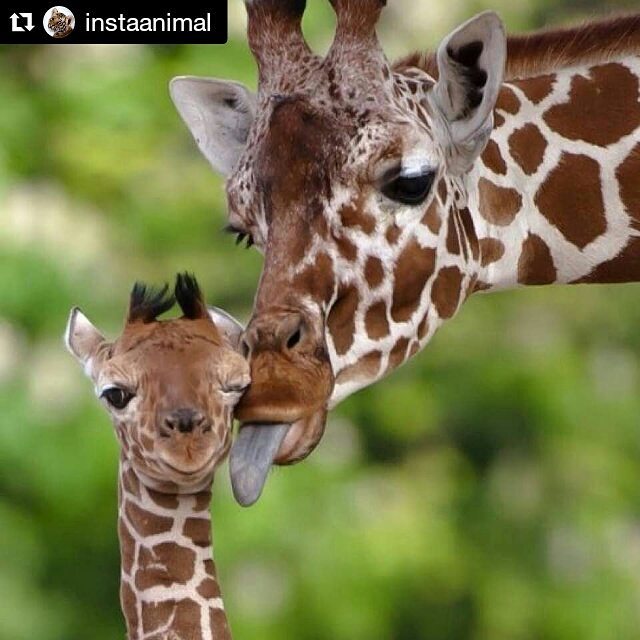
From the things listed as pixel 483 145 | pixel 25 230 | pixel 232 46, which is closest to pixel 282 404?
pixel 483 145

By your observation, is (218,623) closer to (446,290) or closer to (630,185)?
(446,290)

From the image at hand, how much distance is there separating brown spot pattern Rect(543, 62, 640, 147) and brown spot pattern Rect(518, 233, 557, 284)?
0.23 metres

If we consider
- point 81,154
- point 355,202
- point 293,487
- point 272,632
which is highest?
point 81,154

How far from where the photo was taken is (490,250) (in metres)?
4.30

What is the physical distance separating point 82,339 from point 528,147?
3.13ft

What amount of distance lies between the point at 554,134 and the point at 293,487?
454cm

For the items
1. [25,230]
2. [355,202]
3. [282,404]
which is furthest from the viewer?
[25,230]

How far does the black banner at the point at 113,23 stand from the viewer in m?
7.19

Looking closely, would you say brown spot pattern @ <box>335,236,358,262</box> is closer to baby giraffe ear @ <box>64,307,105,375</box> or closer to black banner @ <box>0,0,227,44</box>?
baby giraffe ear @ <box>64,307,105,375</box>

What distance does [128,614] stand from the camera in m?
4.12

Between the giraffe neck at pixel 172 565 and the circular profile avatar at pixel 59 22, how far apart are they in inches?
150

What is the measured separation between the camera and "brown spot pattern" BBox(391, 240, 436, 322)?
4.09 m

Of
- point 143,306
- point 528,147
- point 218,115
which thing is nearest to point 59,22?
point 218,115

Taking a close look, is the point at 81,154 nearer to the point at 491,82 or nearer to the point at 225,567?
the point at 225,567
